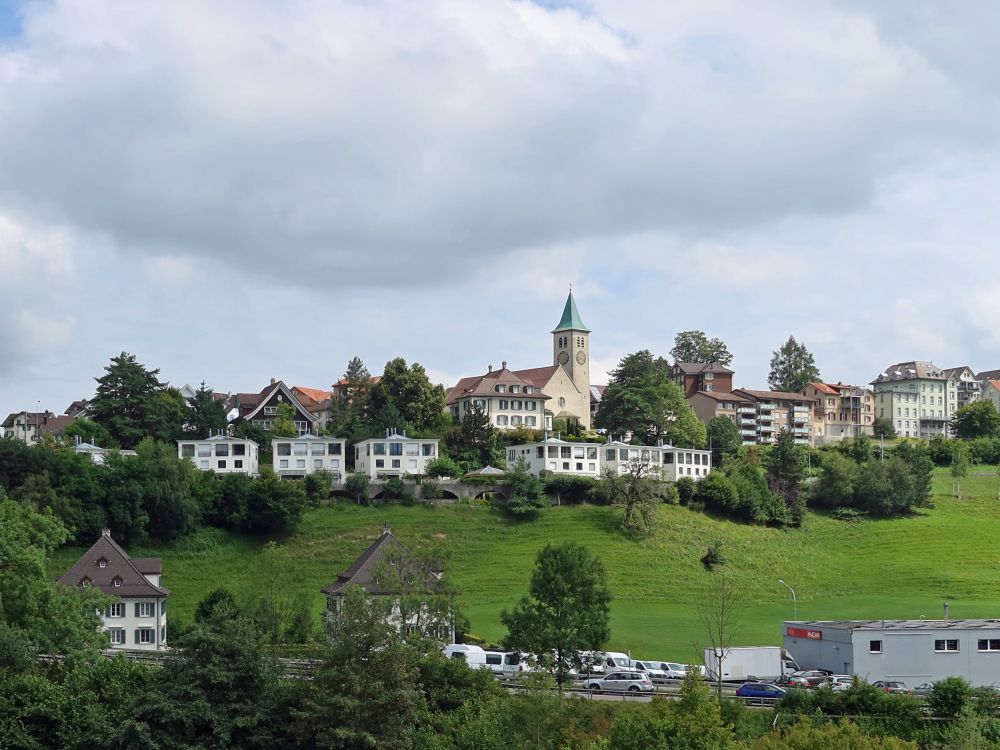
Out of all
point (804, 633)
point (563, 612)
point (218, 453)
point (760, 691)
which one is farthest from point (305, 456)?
point (760, 691)

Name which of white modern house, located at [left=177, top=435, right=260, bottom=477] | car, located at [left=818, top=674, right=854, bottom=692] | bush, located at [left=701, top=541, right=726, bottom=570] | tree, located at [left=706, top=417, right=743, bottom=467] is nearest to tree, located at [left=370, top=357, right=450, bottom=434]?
white modern house, located at [left=177, top=435, right=260, bottom=477]

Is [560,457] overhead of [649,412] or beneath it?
beneath

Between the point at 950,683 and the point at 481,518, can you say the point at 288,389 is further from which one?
the point at 950,683

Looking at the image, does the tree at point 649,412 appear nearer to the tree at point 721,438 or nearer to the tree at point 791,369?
the tree at point 721,438

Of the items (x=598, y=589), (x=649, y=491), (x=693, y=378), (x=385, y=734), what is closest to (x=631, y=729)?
(x=385, y=734)

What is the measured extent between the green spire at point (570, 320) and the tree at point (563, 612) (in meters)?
85.5

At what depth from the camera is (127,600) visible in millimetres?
71375

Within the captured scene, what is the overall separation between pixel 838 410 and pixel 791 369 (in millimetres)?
11379

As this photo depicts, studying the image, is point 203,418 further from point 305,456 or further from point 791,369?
point 791,369

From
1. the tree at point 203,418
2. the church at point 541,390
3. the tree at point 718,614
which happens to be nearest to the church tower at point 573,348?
the church at point 541,390

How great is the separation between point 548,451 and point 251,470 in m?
24.0

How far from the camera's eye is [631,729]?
131ft

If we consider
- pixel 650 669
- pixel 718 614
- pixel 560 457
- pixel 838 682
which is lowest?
pixel 650 669

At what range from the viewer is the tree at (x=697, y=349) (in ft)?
550
